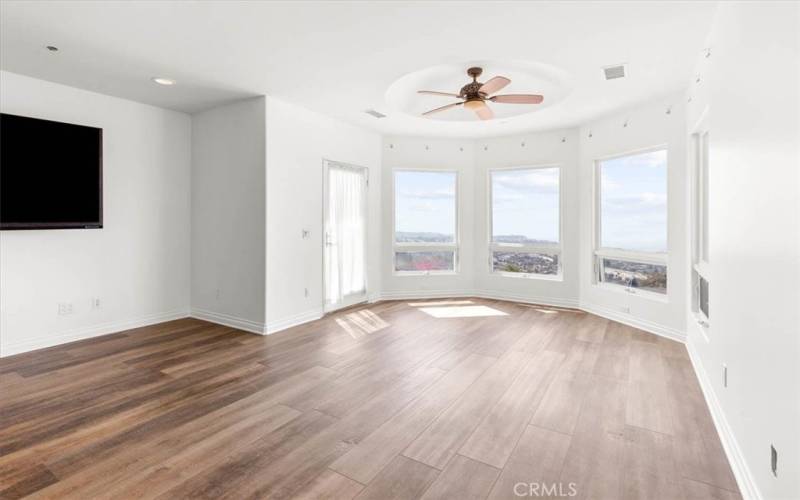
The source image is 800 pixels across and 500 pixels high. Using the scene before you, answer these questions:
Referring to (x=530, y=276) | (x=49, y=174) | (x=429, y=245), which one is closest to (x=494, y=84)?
(x=429, y=245)

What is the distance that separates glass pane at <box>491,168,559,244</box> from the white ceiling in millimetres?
1858

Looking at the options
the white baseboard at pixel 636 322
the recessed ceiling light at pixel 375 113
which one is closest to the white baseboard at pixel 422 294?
the white baseboard at pixel 636 322

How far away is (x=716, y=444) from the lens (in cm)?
231

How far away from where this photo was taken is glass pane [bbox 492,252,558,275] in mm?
6277

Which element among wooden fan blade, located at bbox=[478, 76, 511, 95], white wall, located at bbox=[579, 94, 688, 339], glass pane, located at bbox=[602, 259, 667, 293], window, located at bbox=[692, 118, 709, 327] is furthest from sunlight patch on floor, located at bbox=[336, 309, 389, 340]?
window, located at bbox=[692, 118, 709, 327]

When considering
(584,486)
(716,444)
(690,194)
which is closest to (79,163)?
(584,486)

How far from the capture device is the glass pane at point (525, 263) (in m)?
6.28

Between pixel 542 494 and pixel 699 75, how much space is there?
3686 millimetres

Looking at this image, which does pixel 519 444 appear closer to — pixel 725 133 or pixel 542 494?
pixel 542 494

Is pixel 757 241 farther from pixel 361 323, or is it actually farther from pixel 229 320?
pixel 229 320

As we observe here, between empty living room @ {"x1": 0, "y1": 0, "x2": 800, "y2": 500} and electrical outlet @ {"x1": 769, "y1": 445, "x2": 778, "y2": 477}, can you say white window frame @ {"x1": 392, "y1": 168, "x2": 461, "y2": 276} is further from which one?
electrical outlet @ {"x1": 769, "y1": 445, "x2": 778, "y2": 477}

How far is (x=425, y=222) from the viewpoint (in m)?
6.84

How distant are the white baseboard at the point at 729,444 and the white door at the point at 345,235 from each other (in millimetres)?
4224

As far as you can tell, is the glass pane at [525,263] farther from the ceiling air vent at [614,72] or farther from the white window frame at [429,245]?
the ceiling air vent at [614,72]
